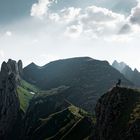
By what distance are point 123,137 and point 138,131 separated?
11193 millimetres

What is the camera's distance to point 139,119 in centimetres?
19962

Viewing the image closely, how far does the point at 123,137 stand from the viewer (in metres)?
199

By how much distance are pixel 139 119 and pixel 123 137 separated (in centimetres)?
1402

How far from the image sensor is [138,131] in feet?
631

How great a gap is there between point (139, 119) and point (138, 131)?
944 centimetres
